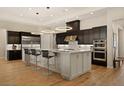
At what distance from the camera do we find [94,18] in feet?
23.0

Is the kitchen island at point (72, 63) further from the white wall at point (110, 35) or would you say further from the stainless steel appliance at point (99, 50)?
the stainless steel appliance at point (99, 50)

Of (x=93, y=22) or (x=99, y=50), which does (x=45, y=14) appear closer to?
(x=93, y=22)

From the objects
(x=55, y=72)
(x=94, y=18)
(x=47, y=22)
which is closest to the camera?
(x=55, y=72)

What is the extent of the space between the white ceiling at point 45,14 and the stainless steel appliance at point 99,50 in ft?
5.51

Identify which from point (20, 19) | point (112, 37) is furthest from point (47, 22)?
point (112, 37)

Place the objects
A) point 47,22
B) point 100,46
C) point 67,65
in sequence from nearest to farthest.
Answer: point 67,65
point 100,46
point 47,22

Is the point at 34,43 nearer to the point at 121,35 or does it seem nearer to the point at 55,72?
the point at 55,72

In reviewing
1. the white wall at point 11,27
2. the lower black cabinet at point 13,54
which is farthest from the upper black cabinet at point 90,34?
the lower black cabinet at point 13,54

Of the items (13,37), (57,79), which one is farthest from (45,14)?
(57,79)

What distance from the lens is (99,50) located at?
616 cm

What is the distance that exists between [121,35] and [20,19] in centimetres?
759

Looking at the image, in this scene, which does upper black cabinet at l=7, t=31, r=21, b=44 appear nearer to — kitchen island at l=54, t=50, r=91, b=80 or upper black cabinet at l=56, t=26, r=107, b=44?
upper black cabinet at l=56, t=26, r=107, b=44

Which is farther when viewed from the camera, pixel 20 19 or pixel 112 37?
pixel 20 19
